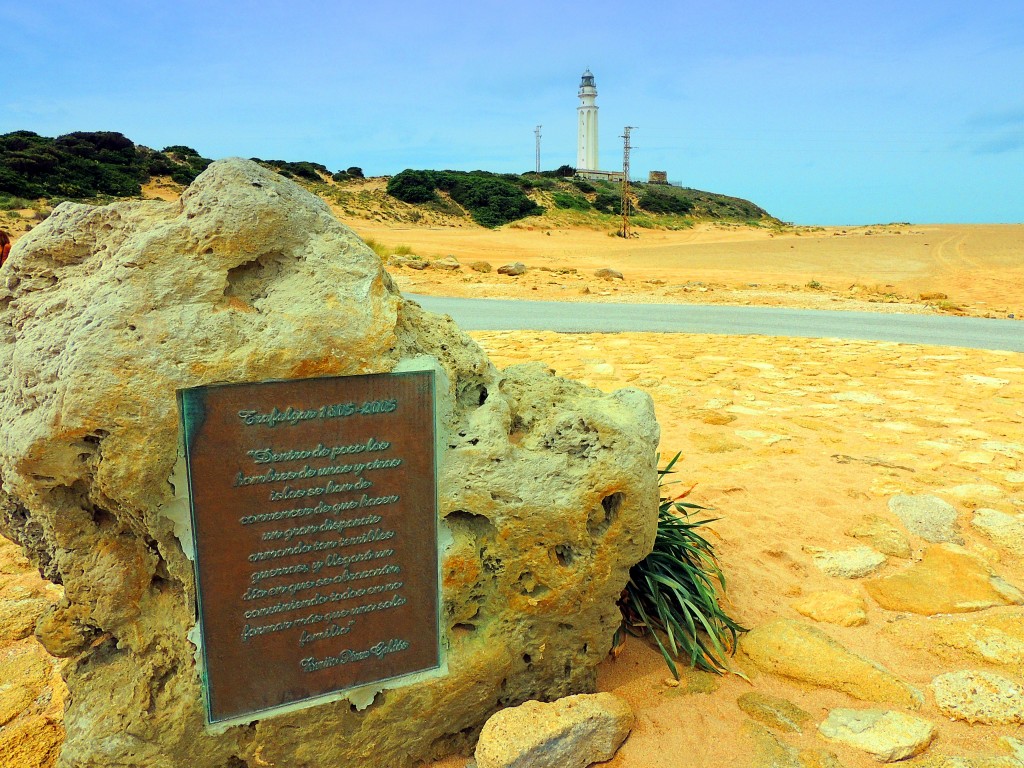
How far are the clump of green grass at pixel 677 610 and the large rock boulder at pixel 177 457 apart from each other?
35 centimetres

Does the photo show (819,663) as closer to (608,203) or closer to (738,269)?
(738,269)

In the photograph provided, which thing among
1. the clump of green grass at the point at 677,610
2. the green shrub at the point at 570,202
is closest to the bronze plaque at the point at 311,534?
the clump of green grass at the point at 677,610

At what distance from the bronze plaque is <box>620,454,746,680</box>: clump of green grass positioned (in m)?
0.99

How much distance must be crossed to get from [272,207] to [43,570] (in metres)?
1.42

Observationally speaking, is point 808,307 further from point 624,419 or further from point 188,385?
point 188,385

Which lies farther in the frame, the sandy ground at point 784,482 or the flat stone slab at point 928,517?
the flat stone slab at point 928,517

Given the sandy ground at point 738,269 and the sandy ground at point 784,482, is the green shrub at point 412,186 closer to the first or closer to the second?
the sandy ground at point 738,269

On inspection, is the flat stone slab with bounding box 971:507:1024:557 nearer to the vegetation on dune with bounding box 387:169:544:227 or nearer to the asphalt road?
the asphalt road

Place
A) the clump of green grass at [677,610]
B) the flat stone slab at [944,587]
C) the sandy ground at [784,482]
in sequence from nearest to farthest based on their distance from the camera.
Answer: the sandy ground at [784,482] → the clump of green grass at [677,610] → the flat stone slab at [944,587]

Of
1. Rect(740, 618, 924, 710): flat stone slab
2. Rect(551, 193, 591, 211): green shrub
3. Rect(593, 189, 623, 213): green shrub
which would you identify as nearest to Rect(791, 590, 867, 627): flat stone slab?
Rect(740, 618, 924, 710): flat stone slab

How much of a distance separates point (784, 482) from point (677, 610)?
185 cm

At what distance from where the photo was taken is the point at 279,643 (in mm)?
2350

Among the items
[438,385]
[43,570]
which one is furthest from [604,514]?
[43,570]

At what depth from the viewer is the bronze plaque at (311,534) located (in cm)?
220
